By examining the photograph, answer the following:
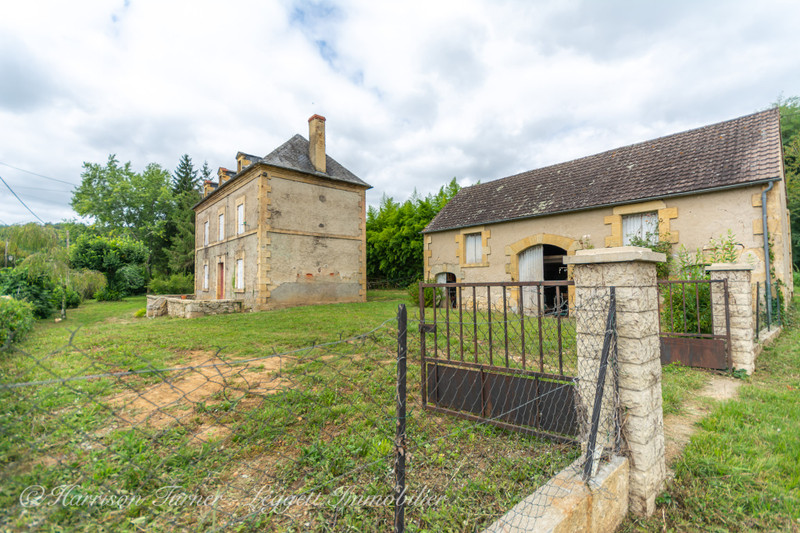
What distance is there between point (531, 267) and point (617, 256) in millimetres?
10518

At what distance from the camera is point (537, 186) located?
13297mm

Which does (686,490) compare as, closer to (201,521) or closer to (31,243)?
(201,521)

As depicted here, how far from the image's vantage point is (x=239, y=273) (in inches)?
618

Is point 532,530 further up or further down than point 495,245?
further down

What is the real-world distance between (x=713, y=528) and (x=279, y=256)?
14.1 m

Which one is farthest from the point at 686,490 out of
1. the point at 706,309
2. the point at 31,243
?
the point at 31,243

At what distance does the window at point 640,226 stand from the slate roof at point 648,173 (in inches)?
22.9

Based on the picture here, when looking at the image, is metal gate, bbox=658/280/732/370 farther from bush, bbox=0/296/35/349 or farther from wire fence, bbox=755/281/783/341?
bush, bbox=0/296/35/349

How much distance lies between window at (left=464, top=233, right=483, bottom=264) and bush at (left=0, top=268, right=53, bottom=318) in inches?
577

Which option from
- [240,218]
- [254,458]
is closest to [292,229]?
[240,218]

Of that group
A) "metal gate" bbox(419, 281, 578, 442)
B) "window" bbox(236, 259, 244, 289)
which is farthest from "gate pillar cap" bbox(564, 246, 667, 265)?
"window" bbox(236, 259, 244, 289)

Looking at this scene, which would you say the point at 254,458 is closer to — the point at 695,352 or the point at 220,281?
the point at 695,352

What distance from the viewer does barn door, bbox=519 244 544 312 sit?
480 inches

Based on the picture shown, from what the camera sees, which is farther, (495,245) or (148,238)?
(148,238)
